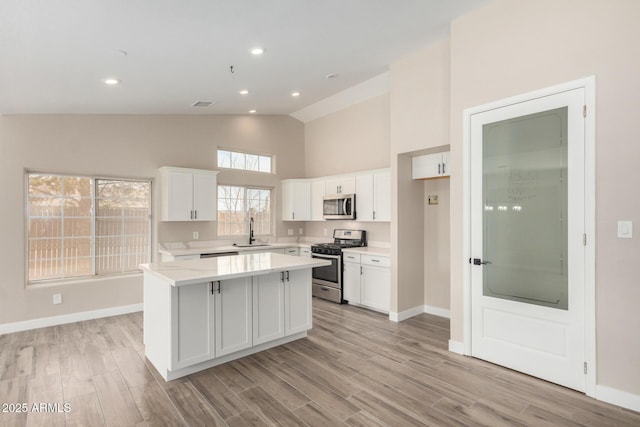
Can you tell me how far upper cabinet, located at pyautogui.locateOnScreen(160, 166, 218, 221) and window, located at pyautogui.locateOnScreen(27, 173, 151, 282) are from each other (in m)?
0.39

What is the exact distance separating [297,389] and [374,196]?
3.20 metres

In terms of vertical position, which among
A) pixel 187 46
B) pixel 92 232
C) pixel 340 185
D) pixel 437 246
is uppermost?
pixel 187 46

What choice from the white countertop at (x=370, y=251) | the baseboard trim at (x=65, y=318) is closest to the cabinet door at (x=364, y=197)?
the white countertop at (x=370, y=251)

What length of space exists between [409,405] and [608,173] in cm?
229

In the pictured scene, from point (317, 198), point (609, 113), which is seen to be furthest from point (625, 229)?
point (317, 198)

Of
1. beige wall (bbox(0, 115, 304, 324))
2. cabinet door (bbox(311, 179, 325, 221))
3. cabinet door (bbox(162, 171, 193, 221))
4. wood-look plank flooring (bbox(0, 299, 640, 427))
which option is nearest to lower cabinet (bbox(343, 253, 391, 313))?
wood-look plank flooring (bbox(0, 299, 640, 427))

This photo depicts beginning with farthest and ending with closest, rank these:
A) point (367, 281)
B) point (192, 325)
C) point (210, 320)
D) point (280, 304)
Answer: point (367, 281), point (280, 304), point (210, 320), point (192, 325)

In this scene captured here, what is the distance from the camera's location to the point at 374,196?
5266mm

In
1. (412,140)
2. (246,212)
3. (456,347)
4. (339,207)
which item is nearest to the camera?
(456,347)

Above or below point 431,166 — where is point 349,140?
above

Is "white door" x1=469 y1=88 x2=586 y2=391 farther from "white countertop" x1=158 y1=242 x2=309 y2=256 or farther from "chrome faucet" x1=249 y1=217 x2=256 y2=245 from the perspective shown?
"chrome faucet" x1=249 y1=217 x2=256 y2=245

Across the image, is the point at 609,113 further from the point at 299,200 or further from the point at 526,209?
the point at 299,200

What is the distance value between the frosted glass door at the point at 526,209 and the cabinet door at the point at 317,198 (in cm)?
338

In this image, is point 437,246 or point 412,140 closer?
point 412,140
